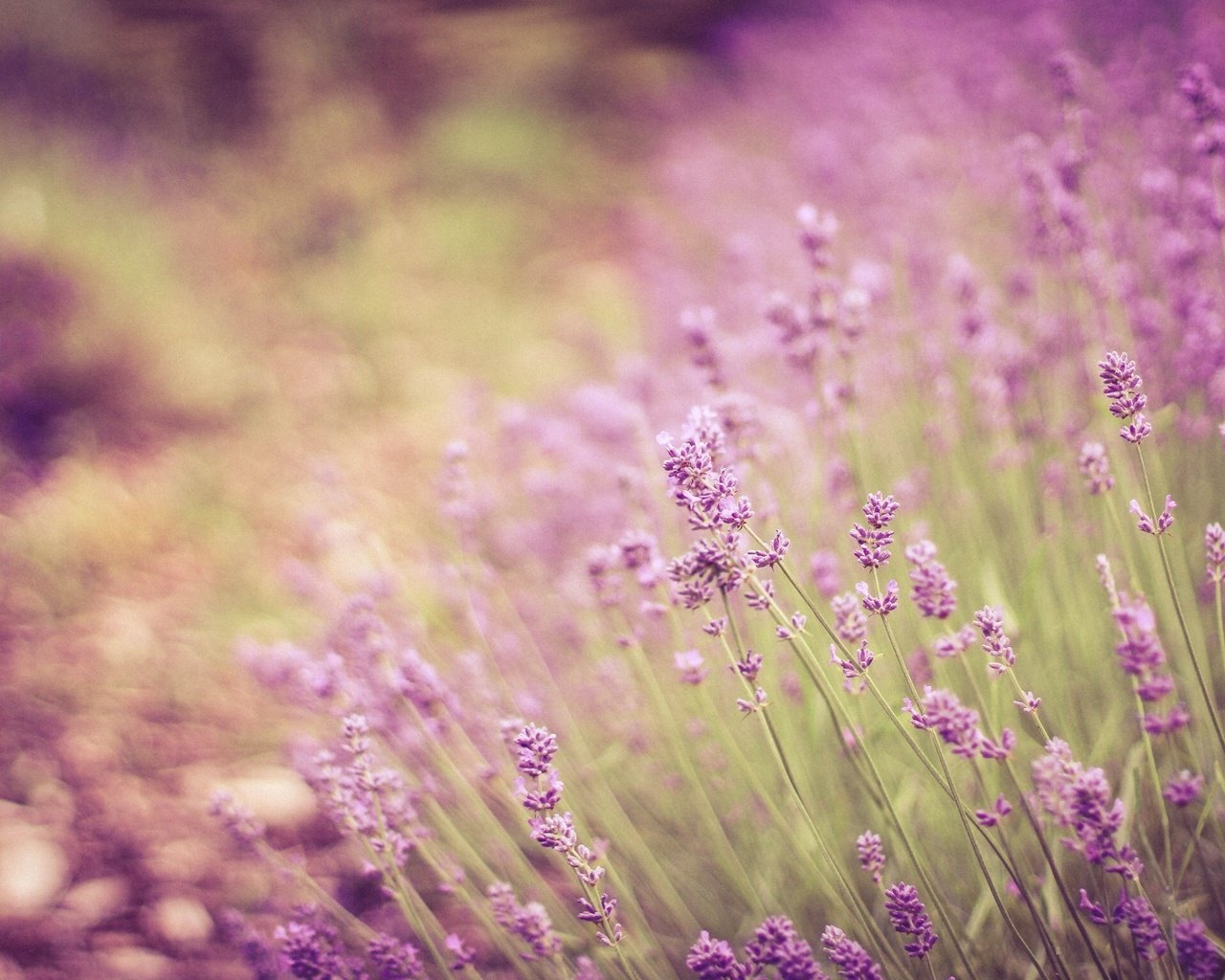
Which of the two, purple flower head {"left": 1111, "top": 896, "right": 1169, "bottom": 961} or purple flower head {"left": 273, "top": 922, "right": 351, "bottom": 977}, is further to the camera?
purple flower head {"left": 273, "top": 922, "right": 351, "bottom": 977}

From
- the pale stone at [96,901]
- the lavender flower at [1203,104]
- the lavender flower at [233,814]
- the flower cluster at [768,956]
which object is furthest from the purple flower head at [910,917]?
the pale stone at [96,901]

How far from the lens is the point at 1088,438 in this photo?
179cm

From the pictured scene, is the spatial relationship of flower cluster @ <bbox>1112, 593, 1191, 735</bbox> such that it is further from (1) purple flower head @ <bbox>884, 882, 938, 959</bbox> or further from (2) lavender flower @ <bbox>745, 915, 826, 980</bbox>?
(2) lavender flower @ <bbox>745, 915, 826, 980</bbox>

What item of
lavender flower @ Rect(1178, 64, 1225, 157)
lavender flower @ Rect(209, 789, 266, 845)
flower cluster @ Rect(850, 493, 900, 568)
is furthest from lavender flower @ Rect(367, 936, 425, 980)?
lavender flower @ Rect(1178, 64, 1225, 157)

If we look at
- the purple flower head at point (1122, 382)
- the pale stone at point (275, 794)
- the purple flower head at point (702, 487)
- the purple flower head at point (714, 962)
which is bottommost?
the purple flower head at point (714, 962)

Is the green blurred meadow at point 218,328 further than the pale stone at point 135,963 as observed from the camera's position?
Yes

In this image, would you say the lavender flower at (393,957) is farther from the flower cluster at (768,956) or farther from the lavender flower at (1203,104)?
the lavender flower at (1203,104)

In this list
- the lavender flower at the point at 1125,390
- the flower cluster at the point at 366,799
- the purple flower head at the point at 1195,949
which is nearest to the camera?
the purple flower head at the point at 1195,949

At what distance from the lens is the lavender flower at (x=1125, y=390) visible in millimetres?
993

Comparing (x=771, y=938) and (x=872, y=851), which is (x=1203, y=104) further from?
(x=771, y=938)

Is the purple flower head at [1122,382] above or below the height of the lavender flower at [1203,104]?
below

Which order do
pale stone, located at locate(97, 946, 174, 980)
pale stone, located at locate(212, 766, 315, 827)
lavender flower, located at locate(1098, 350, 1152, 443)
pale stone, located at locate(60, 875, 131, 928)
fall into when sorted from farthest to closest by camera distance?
pale stone, located at locate(212, 766, 315, 827) < pale stone, located at locate(60, 875, 131, 928) < pale stone, located at locate(97, 946, 174, 980) < lavender flower, located at locate(1098, 350, 1152, 443)

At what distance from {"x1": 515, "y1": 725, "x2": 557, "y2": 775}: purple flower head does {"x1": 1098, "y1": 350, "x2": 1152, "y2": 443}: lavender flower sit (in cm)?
76

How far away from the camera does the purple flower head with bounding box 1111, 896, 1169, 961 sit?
96cm
